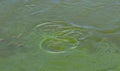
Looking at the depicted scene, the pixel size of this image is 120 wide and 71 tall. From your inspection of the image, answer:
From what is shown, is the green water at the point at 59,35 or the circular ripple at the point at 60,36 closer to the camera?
the green water at the point at 59,35

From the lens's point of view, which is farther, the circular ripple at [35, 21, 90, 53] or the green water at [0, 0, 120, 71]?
the circular ripple at [35, 21, 90, 53]

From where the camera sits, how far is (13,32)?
2.40 m

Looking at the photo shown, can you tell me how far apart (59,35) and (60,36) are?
0.02m

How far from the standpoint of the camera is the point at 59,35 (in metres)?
2.35

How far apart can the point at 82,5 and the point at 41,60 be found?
0.85 meters

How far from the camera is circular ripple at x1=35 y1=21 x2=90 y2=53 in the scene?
87.5 inches

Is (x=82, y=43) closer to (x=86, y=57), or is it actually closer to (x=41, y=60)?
(x=86, y=57)

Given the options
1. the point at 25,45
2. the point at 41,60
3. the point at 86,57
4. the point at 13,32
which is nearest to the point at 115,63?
the point at 86,57

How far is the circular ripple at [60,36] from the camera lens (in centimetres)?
222

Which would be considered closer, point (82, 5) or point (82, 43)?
point (82, 43)

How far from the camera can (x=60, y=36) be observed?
7.67 feet

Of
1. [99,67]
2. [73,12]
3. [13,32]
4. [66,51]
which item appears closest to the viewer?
[99,67]

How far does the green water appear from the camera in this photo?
2076 mm

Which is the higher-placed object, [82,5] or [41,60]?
[82,5]
